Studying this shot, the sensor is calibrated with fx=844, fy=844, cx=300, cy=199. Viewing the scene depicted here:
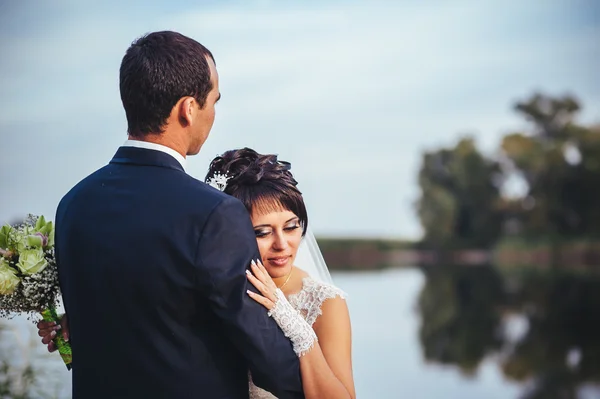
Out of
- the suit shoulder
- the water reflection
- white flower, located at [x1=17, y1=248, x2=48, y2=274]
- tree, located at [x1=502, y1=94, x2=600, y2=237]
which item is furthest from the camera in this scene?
tree, located at [x1=502, y1=94, x2=600, y2=237]

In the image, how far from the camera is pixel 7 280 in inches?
110

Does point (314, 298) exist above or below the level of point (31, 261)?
below

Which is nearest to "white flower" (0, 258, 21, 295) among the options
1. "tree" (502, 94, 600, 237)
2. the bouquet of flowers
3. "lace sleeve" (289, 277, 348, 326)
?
the bouquet of flowers

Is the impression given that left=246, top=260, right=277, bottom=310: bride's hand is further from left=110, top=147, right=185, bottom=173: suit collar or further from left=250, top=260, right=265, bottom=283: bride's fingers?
left=110, top=147, right=185, bottom=173: suit collar

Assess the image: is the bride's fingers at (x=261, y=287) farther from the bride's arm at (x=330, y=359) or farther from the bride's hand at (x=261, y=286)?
the bride's arm at (x=330, y=359)

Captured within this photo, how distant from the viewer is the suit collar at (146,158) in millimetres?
2297

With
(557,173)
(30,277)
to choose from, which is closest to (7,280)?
(30,277)

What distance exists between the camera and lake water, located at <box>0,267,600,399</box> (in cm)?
2059

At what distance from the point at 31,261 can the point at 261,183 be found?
0.83m

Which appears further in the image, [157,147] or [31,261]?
[31,261]

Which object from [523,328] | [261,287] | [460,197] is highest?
[460,197]

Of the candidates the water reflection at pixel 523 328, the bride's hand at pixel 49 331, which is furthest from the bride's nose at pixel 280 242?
the water reflection at pixel 523 328

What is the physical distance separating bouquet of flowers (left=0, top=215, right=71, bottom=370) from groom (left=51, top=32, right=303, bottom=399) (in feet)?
1.60

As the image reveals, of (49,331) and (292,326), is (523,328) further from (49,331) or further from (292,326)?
(292,326)
